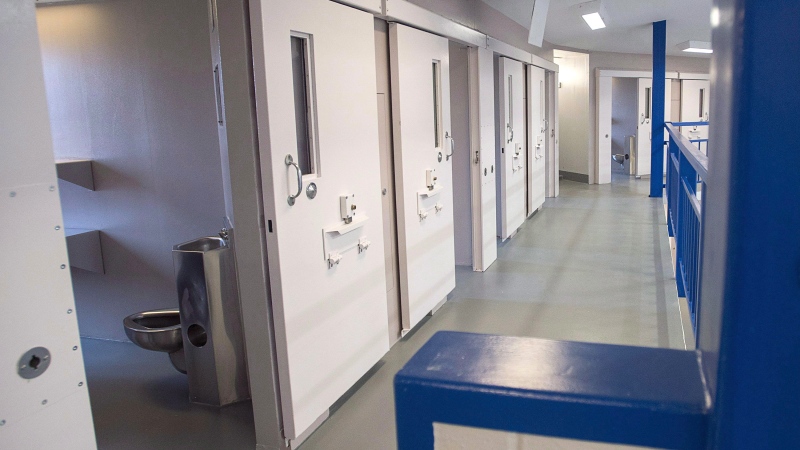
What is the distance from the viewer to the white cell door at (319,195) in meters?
2.56

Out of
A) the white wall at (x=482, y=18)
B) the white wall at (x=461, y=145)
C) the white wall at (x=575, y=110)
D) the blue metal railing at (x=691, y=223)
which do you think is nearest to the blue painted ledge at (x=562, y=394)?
the blue metal railing at (x=691, y=223)

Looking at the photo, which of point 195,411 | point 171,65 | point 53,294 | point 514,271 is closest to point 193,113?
point 171,65

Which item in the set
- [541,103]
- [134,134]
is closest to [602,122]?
[541,103]

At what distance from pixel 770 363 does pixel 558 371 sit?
0.22m

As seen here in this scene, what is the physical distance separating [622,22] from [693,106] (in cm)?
605

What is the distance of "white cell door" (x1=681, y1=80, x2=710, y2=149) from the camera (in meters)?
13.7

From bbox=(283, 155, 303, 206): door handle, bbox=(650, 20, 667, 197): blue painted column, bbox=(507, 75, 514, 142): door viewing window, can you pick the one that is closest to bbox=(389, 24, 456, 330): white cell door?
bbox=(283, 155, 303, 206): door handle

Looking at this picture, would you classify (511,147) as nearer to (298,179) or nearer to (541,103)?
(541,103)

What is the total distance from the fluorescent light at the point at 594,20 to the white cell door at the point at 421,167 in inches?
141

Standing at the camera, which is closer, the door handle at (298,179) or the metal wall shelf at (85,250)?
the door handle at (298,179)

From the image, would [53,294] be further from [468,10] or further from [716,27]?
[468,10]

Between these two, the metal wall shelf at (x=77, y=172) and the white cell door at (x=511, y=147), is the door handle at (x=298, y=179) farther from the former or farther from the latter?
the white cell door at (x=511, y=147)

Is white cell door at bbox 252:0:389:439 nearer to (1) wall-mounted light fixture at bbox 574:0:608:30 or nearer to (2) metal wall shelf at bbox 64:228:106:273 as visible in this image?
(2) metal wall shelf at bbox 64:228:106:273

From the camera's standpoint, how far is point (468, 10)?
5320 mm
